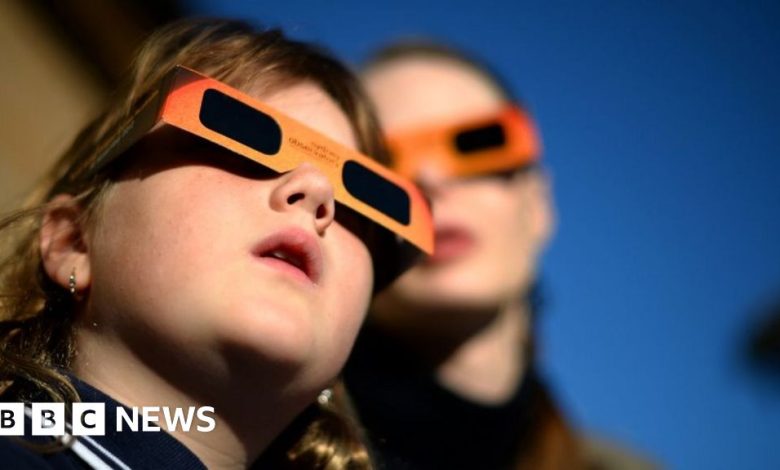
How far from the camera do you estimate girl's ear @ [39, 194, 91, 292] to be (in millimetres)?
1400

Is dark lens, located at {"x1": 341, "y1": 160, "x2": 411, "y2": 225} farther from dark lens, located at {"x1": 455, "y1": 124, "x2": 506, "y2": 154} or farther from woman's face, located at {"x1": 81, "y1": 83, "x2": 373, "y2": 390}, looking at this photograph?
dark lens, located at {"x1": 455, "y1": 124, "x2": 506, "y2": 154}

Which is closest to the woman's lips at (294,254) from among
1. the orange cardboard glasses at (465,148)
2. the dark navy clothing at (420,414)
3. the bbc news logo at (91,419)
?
the bbc news logo at (91,419)

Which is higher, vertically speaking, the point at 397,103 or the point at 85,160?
the point at 85,160

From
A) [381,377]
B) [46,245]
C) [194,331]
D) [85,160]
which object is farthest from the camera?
[381,377]

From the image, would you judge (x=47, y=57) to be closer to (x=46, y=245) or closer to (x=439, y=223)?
(x=439, y=223)

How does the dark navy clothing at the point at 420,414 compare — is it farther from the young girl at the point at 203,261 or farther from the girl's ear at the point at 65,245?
the girl's ear at the point at 65,245

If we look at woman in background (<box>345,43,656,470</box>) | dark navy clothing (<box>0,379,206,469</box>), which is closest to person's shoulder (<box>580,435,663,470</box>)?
woman in background (<box>345,43,656,470</box>)

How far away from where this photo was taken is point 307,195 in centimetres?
134

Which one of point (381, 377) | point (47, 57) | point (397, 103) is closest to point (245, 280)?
point (381, 377)

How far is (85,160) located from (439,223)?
1.15 meters

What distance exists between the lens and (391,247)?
1.68 m

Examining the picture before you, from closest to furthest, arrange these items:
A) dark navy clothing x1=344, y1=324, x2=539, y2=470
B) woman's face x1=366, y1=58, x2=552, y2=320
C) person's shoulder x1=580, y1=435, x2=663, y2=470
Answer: dark navy clothing x1=344, y1=324, x2=539, y2=470
woman's face x1=366, y1=58, x2=552, y2=320
person's shoulder x1=580, y1=435, x2=663, y2=470

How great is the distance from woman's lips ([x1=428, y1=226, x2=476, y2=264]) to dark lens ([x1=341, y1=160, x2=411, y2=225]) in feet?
2.76

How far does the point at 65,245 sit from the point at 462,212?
135cm
